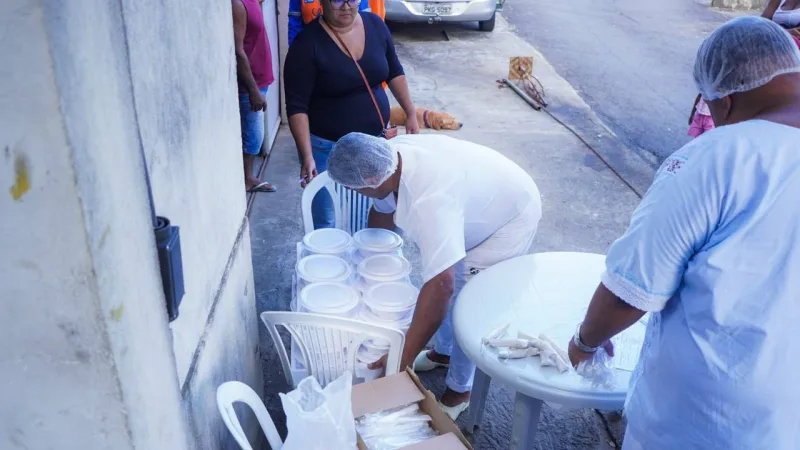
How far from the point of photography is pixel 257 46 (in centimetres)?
397

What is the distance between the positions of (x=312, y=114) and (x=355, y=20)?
0.49 meters

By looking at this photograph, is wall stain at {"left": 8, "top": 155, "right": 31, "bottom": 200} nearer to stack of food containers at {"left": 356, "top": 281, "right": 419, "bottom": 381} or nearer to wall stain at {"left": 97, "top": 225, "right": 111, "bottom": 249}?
wall stain at {"left": 97, "top": 225, "right": 111, "bottom": 249}

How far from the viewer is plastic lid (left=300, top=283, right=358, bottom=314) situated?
2.20m

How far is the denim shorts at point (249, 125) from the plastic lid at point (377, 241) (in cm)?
180

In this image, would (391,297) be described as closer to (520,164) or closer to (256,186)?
(256,186)

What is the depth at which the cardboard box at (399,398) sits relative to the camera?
6.02 ft

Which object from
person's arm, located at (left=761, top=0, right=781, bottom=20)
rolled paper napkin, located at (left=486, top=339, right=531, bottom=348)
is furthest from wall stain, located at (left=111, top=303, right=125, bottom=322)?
person's arm, located at (left=761, top=0, right=781, bottom=20)

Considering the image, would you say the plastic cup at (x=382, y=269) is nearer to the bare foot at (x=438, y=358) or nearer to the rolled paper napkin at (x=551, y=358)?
the bare foot at (x=438, y=358)

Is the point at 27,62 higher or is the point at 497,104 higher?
the point at 27,62

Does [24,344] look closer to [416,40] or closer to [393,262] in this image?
[393,262]

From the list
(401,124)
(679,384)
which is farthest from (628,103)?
(679,384)

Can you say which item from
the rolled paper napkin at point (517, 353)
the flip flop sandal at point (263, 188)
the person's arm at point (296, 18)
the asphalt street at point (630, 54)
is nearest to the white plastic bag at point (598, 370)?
the rolled paper napkin at point (517, 353)

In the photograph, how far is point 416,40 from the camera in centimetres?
927

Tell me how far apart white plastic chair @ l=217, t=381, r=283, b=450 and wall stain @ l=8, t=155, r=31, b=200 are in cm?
92
